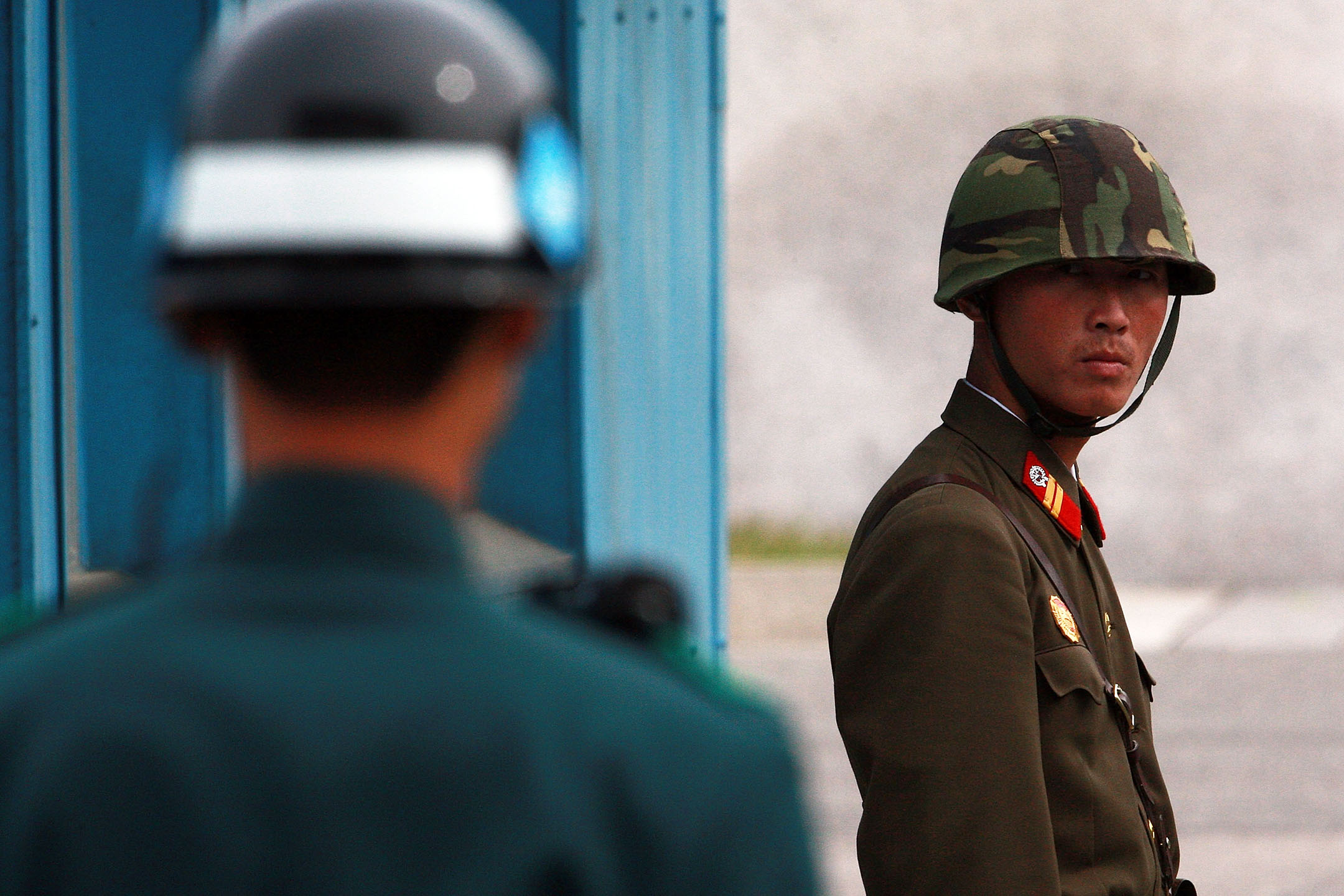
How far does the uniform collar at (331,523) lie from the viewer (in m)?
0.80

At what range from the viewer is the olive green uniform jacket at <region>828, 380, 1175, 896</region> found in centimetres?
176

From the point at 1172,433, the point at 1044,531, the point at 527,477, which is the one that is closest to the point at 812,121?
the point at 1172,433

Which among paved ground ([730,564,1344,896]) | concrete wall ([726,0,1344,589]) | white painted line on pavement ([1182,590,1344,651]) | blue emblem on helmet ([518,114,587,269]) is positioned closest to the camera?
blue emblem on helmet ([518,114,587,269])

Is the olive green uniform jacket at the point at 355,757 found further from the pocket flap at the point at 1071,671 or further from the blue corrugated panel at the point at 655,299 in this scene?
the blue corrugated panel at the point at 655,299

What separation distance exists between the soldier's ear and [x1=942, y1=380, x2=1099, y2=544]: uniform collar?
0.33 ft

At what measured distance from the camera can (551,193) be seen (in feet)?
2.84

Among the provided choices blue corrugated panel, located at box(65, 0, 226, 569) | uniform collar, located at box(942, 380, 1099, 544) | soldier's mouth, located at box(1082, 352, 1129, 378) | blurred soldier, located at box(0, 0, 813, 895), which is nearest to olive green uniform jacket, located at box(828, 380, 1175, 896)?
uniform collar, located at box(942, 380, 1099, 544)

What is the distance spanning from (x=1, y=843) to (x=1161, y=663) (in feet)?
29.9

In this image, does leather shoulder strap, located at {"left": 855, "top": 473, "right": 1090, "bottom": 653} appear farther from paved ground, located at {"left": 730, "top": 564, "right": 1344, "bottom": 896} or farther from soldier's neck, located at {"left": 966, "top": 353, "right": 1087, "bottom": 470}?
paved ground, located at {"left": 730, "top": 564, "right": 1344, "bottom": 896}

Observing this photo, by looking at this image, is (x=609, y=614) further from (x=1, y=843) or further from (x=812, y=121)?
(x=812, y=121)

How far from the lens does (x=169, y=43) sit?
286cm

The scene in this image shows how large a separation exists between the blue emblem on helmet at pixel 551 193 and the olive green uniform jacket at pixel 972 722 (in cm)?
102

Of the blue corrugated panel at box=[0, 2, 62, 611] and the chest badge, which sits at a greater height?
the blue corrugated panel at box=[0, 2, 62, 611]

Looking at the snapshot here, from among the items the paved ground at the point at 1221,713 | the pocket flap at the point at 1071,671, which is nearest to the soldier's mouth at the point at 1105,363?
the pocket flap at the point at 1071,671
